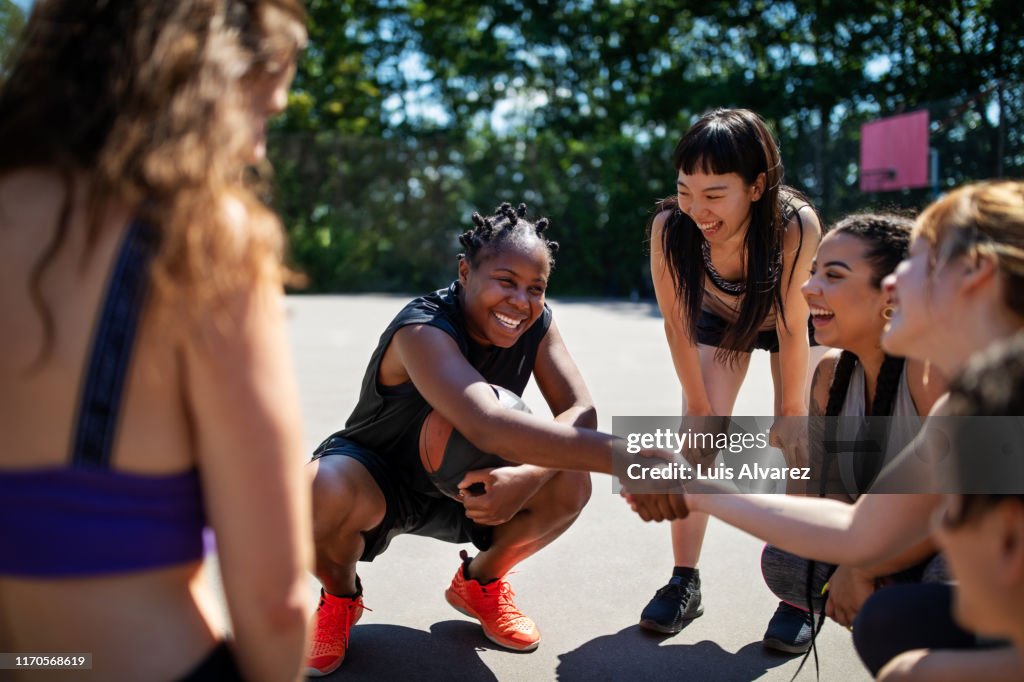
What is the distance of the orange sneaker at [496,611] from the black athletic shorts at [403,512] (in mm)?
142

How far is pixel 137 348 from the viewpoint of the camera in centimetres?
135

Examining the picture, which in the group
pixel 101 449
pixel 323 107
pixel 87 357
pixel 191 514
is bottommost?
pixel 191 514

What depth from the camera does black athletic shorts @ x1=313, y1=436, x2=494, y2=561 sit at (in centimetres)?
314

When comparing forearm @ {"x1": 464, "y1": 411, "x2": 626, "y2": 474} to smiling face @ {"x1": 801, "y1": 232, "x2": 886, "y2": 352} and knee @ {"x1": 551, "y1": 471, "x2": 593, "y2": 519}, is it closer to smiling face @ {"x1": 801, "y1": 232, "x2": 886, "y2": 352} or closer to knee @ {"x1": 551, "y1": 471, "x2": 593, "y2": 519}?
knee @ {"x1": 551, "y1": 471, "x2": 593, "y2": 519}

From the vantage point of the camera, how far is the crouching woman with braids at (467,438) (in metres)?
2.93

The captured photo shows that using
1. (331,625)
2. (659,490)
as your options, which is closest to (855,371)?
(659,490)

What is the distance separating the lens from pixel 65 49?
56.4 inches

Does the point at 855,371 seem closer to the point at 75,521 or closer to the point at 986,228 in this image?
the point at 986,228

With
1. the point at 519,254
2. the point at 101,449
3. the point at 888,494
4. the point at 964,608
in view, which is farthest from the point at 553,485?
the point at 101,449

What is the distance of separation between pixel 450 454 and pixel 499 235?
0.76m

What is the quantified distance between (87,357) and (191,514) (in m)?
0.28

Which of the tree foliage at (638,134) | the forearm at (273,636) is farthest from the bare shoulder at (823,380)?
the tree foliage at (638,134)

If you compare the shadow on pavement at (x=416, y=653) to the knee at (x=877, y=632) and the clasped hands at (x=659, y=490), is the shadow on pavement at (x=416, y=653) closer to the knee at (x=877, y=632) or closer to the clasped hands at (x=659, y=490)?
the clasped hands at (x=659, y=490)

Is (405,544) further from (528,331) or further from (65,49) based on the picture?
(65,49)
